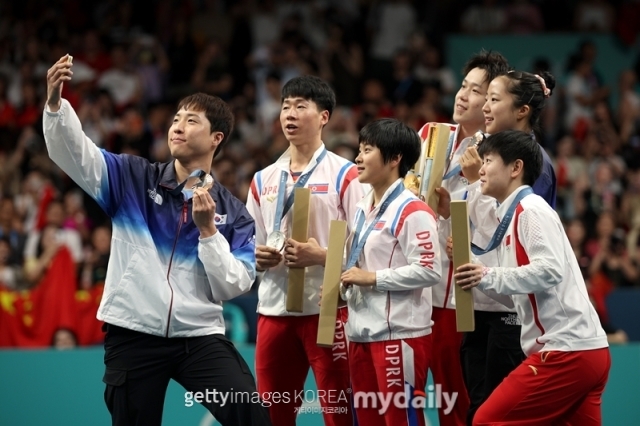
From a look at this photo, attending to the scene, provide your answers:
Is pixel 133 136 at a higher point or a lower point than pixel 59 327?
higher

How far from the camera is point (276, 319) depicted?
586cm

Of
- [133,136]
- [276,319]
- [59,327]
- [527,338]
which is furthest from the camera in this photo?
[133,136]

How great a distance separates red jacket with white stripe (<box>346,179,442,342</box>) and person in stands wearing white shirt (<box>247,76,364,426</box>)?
1.34 feet

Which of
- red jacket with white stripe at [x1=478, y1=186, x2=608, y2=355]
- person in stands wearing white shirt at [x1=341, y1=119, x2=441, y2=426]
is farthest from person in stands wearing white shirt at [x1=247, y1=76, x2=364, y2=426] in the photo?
red jacket with white stripe at [x1=478, y1=186, x2=608, y2=355]

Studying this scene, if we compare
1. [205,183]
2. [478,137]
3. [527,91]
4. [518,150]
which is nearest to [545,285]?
[518,150]

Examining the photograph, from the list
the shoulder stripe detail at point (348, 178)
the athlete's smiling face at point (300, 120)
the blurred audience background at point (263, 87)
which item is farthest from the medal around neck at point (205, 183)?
the blurred audience background at point (263, 87)

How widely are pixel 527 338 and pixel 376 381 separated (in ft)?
2.70

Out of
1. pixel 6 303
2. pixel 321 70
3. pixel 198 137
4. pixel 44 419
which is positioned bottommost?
pixel 44 419

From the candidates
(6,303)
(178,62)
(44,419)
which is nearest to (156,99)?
(178,62)

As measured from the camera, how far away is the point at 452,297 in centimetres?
577

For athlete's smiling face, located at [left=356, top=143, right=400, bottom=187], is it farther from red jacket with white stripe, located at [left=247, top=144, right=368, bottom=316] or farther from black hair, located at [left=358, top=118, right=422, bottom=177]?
red jacket with white stripe, located at [left=247, top=144, right=368, bottom=316]

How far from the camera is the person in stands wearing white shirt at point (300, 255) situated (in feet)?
18.8

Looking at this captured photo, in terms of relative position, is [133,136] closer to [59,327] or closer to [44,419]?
[59,327]

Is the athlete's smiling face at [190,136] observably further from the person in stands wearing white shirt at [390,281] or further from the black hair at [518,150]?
the black hair at [518,150]
